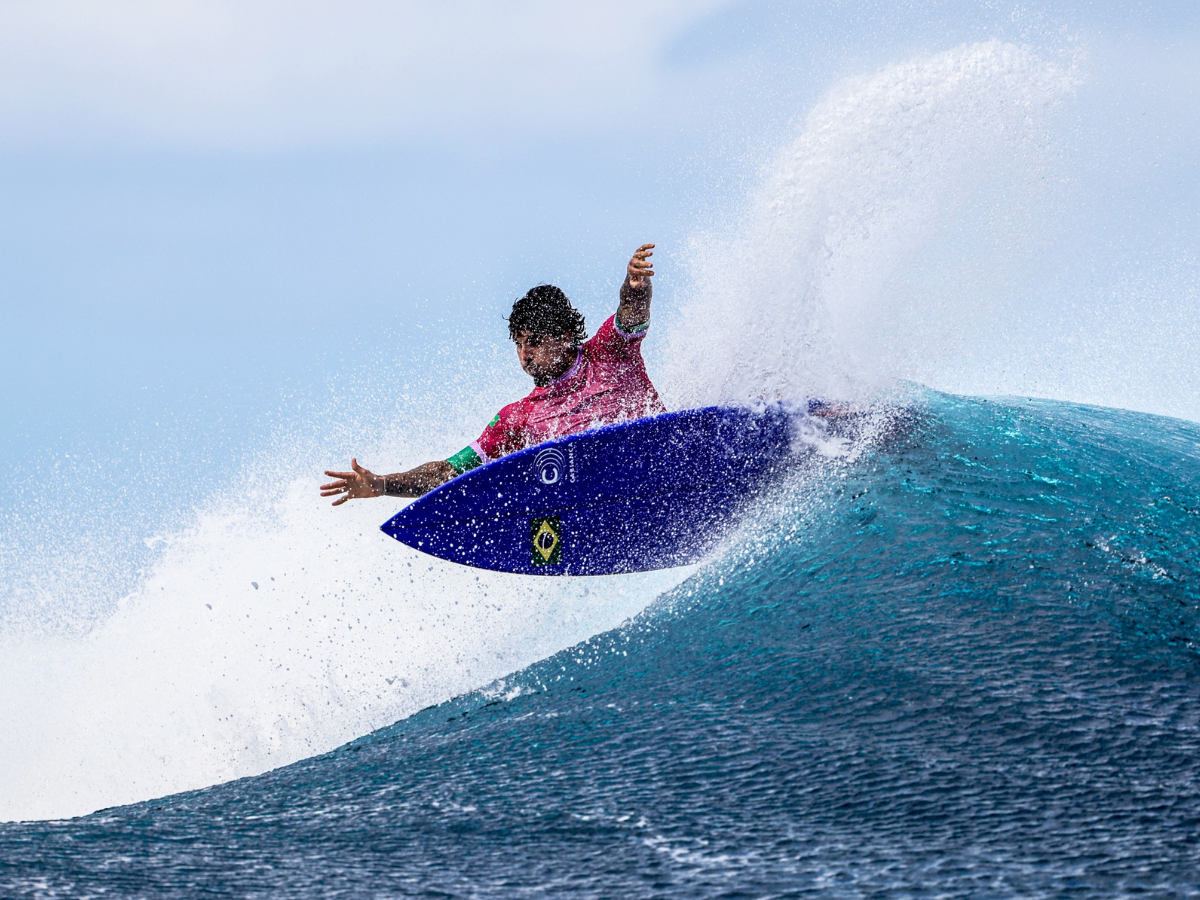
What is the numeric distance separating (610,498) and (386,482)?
139 centimetres

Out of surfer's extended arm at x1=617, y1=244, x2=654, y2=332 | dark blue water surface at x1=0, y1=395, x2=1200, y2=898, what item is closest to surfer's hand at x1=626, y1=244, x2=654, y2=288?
surfer's extended arm at x1=617, y1=244, x2=654, y2=332

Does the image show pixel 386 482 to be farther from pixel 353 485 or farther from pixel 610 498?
pixel 610 498

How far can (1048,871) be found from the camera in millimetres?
2121

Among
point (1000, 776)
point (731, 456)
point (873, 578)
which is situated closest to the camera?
point (1000, 776)

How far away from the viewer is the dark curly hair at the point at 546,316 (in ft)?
18.5

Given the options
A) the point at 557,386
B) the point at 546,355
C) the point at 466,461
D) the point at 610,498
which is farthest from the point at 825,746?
the point at 466,461

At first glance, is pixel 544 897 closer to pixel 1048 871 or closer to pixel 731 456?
pixel 1048 871

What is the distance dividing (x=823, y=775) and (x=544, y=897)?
99 cm

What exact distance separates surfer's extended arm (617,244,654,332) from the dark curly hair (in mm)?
536

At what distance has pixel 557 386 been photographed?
557 cm

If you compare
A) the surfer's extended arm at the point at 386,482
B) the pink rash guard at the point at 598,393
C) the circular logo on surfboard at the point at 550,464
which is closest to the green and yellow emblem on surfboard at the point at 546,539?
the circular logo on surfboard at the point at 550,464

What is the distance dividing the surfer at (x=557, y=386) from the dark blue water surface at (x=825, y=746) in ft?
3.62

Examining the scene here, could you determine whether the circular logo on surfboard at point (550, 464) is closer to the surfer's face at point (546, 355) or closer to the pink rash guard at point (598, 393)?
the pink rash guard at point (598, 393)

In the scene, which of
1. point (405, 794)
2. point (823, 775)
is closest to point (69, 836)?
point (405, 794)
